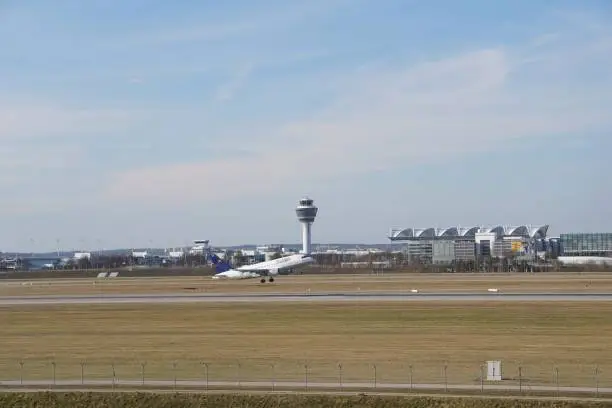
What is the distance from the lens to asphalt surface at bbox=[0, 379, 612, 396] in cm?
3481

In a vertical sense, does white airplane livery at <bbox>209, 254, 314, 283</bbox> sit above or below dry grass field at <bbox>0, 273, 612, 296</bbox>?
above

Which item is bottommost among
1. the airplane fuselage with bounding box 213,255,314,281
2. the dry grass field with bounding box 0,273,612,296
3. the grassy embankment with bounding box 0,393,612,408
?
the dry grass field with bounding box 0,273,612,296

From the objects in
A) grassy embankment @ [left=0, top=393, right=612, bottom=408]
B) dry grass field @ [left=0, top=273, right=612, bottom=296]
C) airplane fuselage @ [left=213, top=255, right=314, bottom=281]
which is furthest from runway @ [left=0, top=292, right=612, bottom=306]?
grassy embankment @ [left=0, top=393, right=612, bottom=408]

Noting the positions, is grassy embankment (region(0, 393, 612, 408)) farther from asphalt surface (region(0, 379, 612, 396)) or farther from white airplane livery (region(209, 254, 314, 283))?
white airplane livery (region(209, 254, 314, 283))

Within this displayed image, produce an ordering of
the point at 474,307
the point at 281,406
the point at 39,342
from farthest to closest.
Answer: the point at 474,307 < the point at 39,342 < the point at 281,406

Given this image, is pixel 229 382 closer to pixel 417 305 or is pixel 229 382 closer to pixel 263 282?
pixel 417 305

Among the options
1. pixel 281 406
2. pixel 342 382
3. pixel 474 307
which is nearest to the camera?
pixel 281 406

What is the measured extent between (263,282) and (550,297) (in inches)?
2364

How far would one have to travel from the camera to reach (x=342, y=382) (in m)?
37.2

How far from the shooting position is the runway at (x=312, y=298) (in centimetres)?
8100

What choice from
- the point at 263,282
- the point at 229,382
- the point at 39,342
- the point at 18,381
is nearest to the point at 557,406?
the point at 229,382

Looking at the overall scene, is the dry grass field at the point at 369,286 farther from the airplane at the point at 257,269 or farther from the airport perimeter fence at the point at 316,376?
the airport perimeter fence at the point at 316,376

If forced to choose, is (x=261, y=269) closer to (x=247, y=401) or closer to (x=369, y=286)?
(x=369, y=286)

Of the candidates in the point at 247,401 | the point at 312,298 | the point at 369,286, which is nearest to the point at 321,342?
the point at 247,401
